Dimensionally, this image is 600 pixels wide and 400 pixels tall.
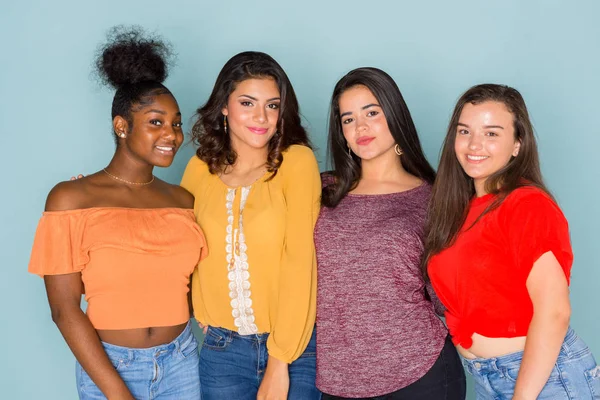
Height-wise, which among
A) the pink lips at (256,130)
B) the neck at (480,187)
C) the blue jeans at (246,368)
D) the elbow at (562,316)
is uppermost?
the pink lips at (256,130)

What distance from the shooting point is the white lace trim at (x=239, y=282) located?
242 centimetres

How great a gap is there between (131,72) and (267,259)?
89cm

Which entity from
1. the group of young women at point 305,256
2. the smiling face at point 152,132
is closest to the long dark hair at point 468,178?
the group of young women at point 305,256

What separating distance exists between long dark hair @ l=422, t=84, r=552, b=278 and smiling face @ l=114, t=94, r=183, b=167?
1015mm

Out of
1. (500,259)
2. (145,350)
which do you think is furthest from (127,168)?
(500,259)

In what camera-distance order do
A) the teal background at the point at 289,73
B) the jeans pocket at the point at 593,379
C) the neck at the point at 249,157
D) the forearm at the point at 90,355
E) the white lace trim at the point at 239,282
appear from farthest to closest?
the teal background at the point at 289,73, the neck at the point at 249,157, the white lace trim at the point at 239,282, the forearm at the point at 90,355, the jeans pocket at the point at 593,379

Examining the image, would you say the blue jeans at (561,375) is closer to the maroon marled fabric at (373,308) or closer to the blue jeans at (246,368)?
the maroon marled fabric at (373,308)

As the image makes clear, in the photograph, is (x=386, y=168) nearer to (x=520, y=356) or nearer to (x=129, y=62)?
(x=520, y=356)

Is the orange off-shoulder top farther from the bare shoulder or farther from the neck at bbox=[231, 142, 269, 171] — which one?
the neck at bbox=[231, 142, 269, 171]

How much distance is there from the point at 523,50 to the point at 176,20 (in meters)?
1.80

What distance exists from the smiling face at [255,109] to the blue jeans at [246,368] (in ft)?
2.49

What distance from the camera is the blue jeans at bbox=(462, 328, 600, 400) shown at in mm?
2039

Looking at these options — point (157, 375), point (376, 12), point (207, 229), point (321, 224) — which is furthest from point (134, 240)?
point (376, 12)

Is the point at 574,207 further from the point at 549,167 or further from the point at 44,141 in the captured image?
the point at 44,141
